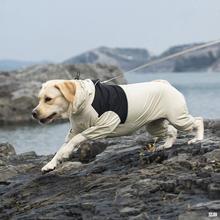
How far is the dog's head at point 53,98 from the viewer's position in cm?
1010

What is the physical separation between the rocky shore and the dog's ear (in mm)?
1264

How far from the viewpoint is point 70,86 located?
1016cm

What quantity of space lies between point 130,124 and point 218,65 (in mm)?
190552

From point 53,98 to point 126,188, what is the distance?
201 cm

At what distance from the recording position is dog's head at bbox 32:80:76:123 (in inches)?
398

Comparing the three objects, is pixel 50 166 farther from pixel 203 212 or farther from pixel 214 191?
pixel 203 212

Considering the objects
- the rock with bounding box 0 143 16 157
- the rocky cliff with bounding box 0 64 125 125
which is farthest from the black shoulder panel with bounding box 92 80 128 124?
the rocky cliff with bounding box 0 64 125 125

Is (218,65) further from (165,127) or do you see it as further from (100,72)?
(165,127)

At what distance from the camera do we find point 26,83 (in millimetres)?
53469

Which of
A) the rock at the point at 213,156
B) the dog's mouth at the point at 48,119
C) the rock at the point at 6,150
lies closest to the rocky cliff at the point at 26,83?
the rock at the point at 6,150

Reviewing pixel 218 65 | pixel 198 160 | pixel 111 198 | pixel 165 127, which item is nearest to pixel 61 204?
pixel 111 198

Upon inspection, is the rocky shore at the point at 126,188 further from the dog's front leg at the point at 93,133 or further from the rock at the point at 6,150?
the rock at the point at 6,150

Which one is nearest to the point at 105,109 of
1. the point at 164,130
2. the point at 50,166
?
the point at 50,166

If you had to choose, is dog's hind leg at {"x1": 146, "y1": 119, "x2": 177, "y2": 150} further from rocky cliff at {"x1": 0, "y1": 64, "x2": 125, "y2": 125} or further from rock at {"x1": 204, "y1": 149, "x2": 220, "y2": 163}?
rocky cliff at {"x1": 0, "y1": 64, "x2": 125, "y2": 125}
